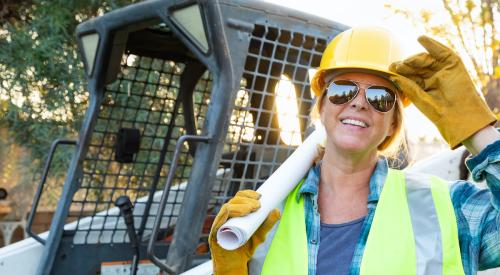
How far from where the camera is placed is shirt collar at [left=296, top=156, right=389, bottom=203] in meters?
1.88

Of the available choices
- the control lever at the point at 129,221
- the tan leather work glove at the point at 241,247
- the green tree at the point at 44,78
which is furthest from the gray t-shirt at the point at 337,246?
the green tree at the point at 44,78

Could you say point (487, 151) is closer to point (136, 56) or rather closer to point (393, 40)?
point (393, 40)

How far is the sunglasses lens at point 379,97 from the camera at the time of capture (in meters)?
1.86

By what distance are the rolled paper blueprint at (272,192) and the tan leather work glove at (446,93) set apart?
411 mm

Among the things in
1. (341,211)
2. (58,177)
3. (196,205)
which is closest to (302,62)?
(196,205)

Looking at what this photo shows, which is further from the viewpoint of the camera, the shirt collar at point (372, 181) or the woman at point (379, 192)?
the shirt collar at point (372, 181)

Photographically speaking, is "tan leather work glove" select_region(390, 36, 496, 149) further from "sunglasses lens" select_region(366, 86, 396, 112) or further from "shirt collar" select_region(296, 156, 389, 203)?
"shirt collar" select_region(296, 156, 389, 203)

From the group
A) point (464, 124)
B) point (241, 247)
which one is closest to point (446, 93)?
point (464, 124)

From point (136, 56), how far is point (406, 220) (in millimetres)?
2425

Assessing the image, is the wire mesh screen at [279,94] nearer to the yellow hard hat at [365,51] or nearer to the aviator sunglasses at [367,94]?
the yellow hard hat at [365,51]

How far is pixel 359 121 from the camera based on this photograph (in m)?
1.86

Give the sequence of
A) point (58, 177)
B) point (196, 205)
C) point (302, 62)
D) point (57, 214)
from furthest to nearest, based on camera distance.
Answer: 1. point (58, 177)
2. point (57, 214)
3. point (302, 62)
4. point (196, 205)

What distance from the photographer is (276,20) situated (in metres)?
3.02

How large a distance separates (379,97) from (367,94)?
0.10 feet
